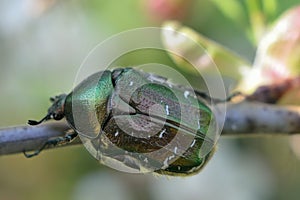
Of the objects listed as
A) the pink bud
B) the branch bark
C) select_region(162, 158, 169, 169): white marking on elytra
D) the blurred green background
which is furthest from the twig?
the blurred green background

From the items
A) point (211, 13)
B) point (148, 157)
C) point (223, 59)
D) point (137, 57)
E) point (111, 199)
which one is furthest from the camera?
point (111, 199)

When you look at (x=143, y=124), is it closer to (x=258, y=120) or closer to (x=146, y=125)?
(x=146, y=125)

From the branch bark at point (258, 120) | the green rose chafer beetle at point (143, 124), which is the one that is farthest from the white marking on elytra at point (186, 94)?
the branch bark at point (258, 120)

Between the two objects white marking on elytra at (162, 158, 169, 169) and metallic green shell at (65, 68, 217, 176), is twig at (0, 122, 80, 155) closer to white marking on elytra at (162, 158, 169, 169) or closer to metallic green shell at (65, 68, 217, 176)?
metallic green shell at (65, 68, 217, 176)

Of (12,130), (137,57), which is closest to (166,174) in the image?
(12,130)

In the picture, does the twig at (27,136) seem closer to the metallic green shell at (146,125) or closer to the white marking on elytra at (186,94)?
the metallic green shell at (146,125)

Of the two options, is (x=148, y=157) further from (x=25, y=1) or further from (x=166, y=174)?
(x=25, y=1)
